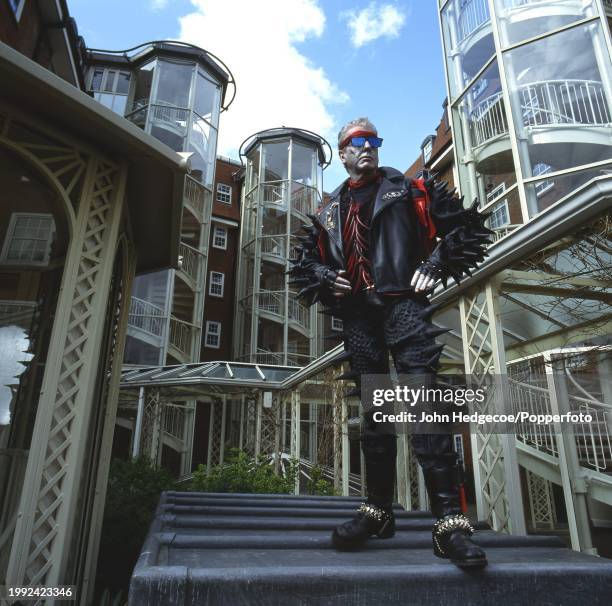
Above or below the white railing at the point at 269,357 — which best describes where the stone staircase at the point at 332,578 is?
below

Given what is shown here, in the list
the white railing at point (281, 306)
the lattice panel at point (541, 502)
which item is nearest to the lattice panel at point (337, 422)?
the lattice panel at point (541, 502)

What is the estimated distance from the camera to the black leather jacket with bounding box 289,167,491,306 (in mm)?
2238

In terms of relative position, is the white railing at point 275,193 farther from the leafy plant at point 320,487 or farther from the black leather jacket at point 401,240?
the black leather jacket at point 401,240

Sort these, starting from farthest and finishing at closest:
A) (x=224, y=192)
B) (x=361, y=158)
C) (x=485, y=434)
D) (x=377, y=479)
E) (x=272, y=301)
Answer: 1. (x=224, y=192)
2. (x=272, y=301)
3. (x=485, y=434)
4. (x=361, y=158)
5. (x=377, y=479)

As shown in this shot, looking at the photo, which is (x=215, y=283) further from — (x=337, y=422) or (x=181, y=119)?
(x=337, y=422)

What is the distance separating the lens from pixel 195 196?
19.4 m

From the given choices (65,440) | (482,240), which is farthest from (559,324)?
(65,440)

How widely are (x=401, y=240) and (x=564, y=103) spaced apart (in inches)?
318

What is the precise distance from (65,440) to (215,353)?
18.6 meters

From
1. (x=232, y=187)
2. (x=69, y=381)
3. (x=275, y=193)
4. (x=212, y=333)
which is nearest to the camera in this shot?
(x=69, y=381)

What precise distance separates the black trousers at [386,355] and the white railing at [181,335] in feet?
52.7

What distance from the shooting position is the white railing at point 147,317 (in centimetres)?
1659

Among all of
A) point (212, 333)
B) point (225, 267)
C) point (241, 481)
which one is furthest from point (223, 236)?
point (241, 481)

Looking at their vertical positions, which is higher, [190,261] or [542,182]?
[190,261]
